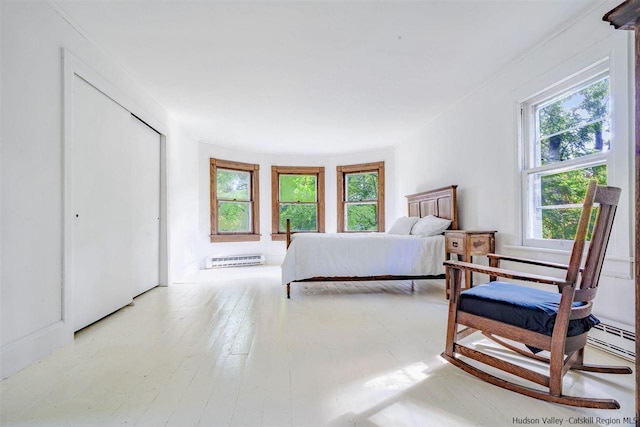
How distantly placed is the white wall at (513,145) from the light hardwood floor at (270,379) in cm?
67

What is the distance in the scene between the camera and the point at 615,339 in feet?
6.57

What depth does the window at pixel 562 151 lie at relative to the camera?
7.42 ft

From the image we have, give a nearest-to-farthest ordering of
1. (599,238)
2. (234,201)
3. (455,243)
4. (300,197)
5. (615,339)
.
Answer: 1. (599,238)
2. (615,339)
3. (455,243)
4. (234,201)
5. (300,197)

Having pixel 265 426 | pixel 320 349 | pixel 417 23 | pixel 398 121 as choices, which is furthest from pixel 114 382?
pixel 398 121

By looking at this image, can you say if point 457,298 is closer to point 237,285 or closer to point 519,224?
point 519,224

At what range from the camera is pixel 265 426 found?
4.23 feet

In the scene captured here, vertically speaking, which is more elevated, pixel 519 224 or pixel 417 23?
pixel 417 23

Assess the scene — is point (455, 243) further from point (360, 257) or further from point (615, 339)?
point (615, 339)

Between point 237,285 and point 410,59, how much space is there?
3.53 m

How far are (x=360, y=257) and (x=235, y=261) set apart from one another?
3.28m

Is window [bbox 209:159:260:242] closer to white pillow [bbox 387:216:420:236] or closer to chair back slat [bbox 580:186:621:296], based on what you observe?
white pillow [bbox 387:216:420:236]

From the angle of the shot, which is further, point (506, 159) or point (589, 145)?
point (506, 159)

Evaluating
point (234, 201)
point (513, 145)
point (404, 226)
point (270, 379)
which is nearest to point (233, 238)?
point (234, 201)

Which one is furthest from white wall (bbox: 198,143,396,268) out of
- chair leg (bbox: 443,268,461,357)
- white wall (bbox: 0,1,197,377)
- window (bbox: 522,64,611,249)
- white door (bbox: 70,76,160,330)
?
chair leg (bbox: 443,268,461,357)
